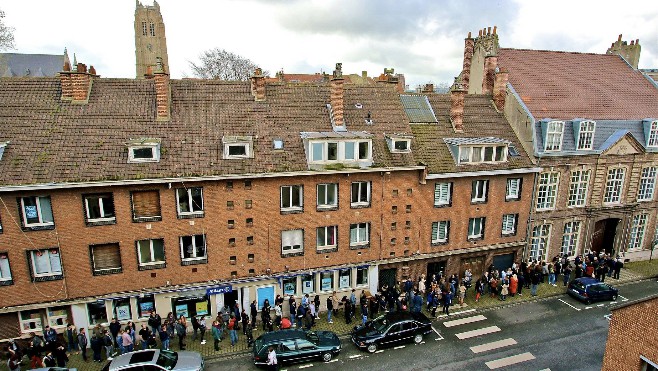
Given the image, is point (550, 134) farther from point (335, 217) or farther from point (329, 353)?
point (329, 353)

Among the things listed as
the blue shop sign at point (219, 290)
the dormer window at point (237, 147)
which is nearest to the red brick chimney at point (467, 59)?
the dormer window at point (237, 147)

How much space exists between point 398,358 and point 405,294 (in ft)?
15.8

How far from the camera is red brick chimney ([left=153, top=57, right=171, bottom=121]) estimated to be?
2289 centimetres

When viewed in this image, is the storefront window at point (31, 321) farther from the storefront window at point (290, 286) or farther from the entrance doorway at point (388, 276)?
the entrance doorway at point (388, 276)

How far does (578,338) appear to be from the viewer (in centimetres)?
2231

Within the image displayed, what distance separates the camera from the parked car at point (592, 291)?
25.8m

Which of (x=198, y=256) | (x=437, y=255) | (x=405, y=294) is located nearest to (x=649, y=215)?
(x=437, y=255)

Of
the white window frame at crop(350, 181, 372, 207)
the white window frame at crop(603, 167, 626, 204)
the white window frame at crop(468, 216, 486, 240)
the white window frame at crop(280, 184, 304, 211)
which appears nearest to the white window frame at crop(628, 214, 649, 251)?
the white window frame at crop(603, 167, 626, 204)

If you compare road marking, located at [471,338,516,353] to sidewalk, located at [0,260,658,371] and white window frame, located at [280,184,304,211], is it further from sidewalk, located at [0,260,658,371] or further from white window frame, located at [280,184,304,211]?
white window frame, located at [280,184,304,211]

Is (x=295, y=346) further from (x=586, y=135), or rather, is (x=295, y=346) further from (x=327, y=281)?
(x=586, y=135)

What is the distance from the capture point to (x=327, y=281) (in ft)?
83.0

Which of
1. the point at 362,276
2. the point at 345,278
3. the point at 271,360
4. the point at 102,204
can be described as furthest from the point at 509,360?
the point at 102,204

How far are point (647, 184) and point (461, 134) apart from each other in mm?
15885

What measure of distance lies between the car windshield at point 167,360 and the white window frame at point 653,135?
34.5 metres
